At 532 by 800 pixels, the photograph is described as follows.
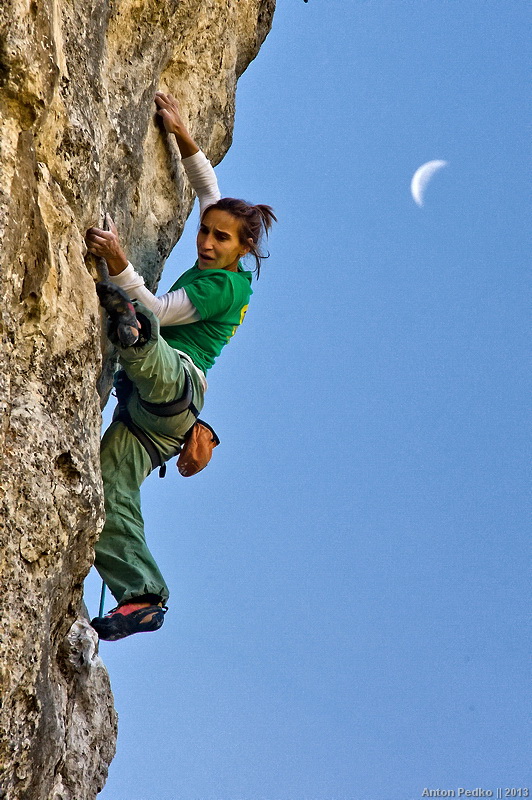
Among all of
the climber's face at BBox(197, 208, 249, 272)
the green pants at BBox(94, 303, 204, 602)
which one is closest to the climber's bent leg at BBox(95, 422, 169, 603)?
the green pants at BBox(94, 303, 204, 602)

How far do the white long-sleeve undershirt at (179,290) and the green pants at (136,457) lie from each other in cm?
27

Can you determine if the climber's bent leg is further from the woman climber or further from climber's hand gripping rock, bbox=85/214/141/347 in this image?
climber's hand gripping rock, bbox=85/214/141/347

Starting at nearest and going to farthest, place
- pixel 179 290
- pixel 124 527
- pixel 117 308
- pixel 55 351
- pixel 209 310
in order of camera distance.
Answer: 1. pixel 55 351
2. pixel 117 308
3. pixel 124 527
4. pixel 179 290
5. pixel 209 310

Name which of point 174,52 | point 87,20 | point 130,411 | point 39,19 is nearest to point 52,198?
point 39,19

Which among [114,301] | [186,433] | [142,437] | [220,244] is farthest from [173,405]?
[220,244]

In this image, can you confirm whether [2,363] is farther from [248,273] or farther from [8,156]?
[248,273]

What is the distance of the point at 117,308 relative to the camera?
5.81 metres

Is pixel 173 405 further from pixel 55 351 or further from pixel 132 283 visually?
pixel 55 351

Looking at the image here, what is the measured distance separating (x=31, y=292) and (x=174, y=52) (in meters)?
3.69

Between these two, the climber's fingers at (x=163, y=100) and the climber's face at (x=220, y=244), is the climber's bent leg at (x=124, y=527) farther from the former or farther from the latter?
the climber's fingers at (x=163, y=100)

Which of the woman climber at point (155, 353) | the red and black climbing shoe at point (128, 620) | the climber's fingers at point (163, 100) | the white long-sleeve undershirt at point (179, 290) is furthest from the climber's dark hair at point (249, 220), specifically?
the red and black climbing shoe at point (128, 620)

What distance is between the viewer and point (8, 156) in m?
4.80

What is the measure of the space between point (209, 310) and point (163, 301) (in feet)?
1.19

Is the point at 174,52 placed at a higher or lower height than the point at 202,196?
higher
